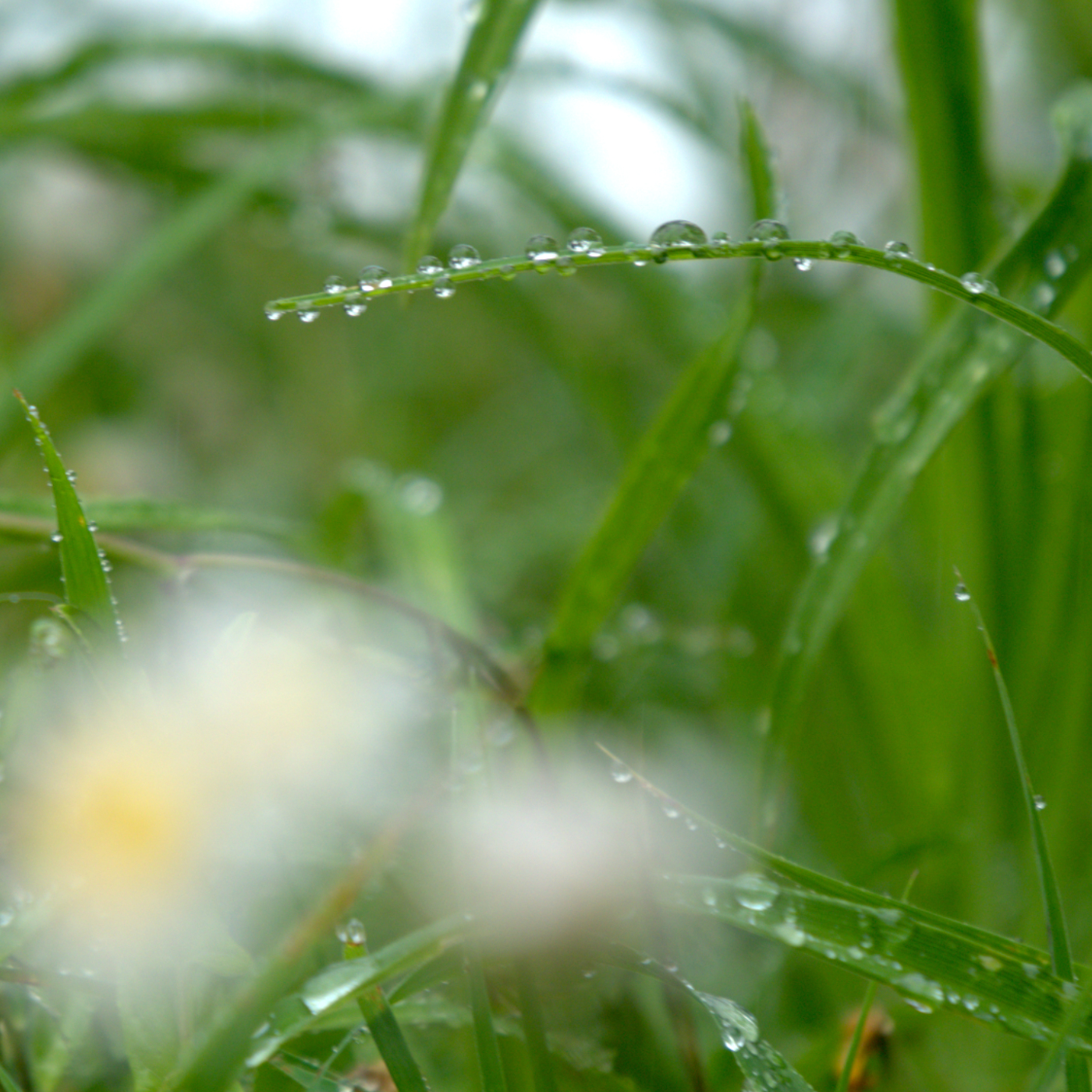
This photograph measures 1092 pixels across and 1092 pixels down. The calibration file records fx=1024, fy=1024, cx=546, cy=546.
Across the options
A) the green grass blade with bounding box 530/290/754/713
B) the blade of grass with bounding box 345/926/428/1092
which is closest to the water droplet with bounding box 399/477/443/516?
the green grass blade with bounding box 530/290/754/713

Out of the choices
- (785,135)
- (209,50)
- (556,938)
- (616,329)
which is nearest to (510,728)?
(556,938)

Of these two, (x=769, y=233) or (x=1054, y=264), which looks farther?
(x=1054, y=264)

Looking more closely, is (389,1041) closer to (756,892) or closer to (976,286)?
(756,892)

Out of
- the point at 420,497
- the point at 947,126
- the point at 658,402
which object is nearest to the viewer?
the point at 947,126

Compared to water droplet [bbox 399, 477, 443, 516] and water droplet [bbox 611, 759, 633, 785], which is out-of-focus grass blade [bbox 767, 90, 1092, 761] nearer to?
water droplet [bbox 611, 759, 633, 785]

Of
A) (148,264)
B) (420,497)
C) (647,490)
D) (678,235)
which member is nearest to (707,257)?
(678,235)

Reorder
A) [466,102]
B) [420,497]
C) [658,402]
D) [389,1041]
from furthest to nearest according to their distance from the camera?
1. [658,402]
2. [420,497]
3. [466,102]
4. [389,1041]

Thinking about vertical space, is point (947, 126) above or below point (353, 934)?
above
